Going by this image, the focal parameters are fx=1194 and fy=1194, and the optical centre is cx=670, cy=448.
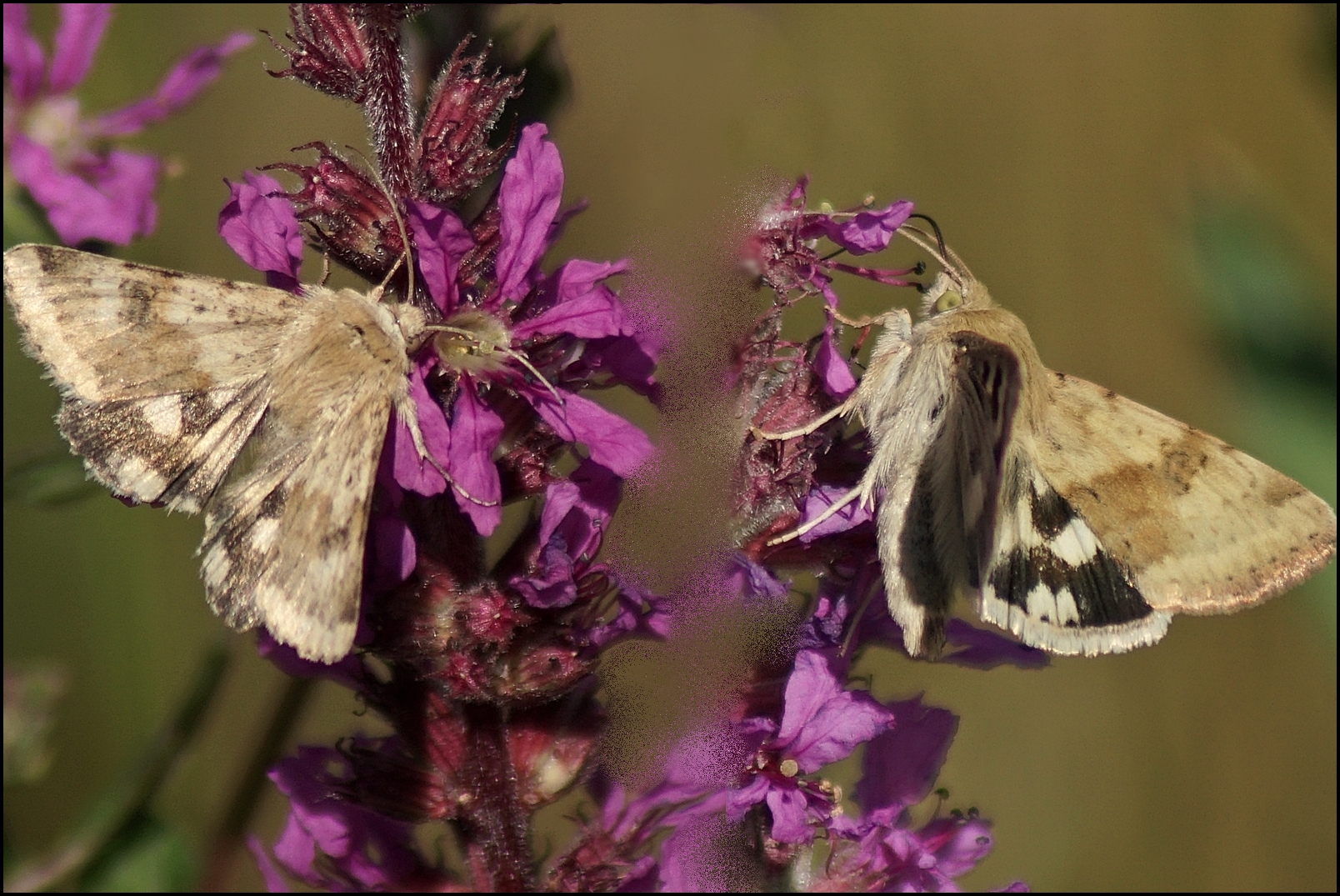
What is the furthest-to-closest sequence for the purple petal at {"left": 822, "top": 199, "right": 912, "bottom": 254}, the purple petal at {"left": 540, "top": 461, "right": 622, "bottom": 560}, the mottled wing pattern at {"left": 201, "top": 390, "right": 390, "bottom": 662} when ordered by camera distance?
the purple petal at {"left": 822, "top": 199, "right": 912, "bottom": 254} → the purple petal at {"left": 540, "top": 461, "right": 622, "bottom": 560} → the mottled wing pattern at {"left": 201, "top": 390, "right": 390, "bottom": 662}

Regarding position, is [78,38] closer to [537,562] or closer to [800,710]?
[537,562]

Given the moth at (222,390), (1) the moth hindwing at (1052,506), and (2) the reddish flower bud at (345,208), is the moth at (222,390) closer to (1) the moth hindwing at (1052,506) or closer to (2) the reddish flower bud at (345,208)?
(2) the reddish flower bud at (345,208)

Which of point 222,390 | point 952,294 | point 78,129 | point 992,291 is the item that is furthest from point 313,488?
point 992,291

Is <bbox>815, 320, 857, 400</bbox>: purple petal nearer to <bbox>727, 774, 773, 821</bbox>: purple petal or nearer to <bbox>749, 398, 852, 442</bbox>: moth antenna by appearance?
<bbox>749, 398, 852, 442</bbox>: moth antenna

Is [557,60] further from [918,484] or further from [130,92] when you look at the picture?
[130,92]

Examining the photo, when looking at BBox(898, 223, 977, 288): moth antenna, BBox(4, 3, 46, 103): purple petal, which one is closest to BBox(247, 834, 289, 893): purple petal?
BBox(898, 223, 977, 288): moth antenna

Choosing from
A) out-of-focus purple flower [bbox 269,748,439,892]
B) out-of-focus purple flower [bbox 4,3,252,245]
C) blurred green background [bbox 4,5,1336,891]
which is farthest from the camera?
out-of-focus purple flower [bbox 4,3,252,245]
